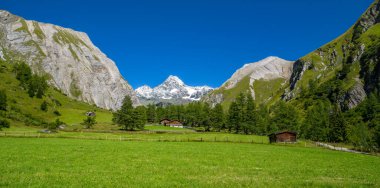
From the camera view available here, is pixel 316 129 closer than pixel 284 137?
No

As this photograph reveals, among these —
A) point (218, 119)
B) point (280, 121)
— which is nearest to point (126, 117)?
point (218, 119)

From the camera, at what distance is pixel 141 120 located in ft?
427

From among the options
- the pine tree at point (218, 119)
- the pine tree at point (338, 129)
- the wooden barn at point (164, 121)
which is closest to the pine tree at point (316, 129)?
the pine tree at point (338, 129)

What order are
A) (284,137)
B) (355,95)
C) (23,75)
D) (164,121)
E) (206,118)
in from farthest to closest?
(355,95)
(164,121)
(23,75)
(206,118)
(284,137)

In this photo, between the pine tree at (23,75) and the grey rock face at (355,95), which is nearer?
the pine tree at (23,75)

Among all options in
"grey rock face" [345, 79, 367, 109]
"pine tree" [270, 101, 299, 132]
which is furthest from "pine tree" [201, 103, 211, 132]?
"grey rock face" [345, 79, 367, 109]

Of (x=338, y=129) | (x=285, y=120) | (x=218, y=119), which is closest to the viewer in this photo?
(x=338, y=129)

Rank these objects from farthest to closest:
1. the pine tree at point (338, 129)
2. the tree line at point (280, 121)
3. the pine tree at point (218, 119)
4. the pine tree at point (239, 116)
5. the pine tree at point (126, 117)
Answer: the pine tree at point (218, 119), the pine tree at point (239, 116), the pine tree at point (126, 117), the tree line at point (280, 121), the pine tree at point (338, 129)

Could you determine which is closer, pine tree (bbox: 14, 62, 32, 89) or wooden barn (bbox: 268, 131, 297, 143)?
wooden barn (bbox: 268, 131, 297, 143)

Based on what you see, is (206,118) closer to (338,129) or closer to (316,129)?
(316,129)

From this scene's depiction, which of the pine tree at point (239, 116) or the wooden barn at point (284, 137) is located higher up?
the pine tree at point (239, 116)

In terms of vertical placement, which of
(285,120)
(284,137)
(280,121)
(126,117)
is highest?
(285,120)

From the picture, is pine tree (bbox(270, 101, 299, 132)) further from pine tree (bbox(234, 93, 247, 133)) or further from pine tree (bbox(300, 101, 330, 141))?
pine tree (bbox(234, 93, 247, 133))

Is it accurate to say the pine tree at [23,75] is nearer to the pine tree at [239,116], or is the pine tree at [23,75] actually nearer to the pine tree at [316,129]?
the pine tree at [239,116]
